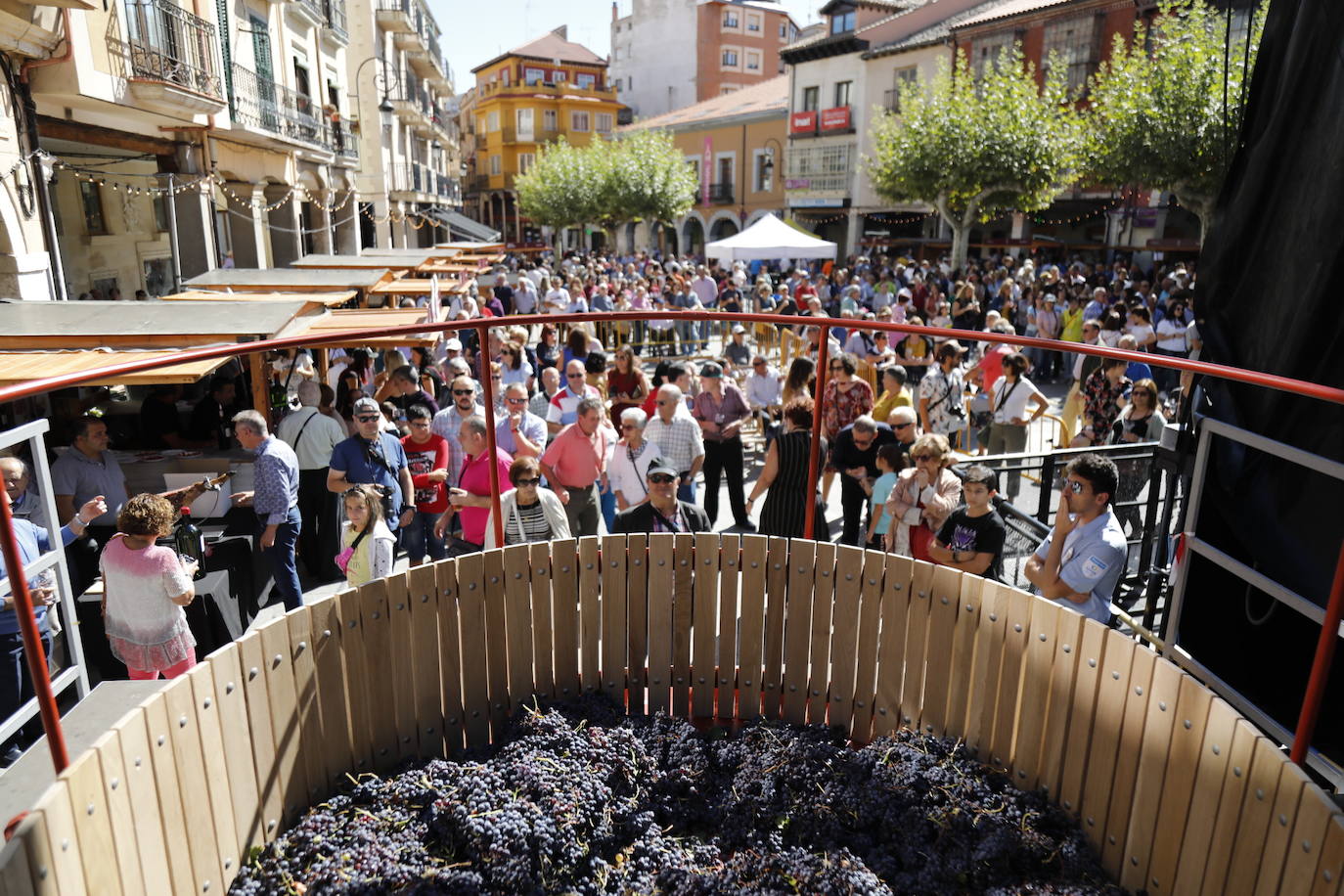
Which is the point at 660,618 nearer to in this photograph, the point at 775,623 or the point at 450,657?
the point at 775,623

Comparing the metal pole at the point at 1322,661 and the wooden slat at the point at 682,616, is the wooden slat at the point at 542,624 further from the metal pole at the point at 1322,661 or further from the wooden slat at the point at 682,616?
the metal pole at the point at 1322,661

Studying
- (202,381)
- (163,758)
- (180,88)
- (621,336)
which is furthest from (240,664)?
(621,336)

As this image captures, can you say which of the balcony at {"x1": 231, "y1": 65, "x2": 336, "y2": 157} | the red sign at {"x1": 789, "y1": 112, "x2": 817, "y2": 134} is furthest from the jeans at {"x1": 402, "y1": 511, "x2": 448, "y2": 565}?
the red sign at {"x1": 789, "y1": 112, "x2": 817, "y2": 134}

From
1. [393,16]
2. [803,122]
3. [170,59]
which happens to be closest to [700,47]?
[803,122]

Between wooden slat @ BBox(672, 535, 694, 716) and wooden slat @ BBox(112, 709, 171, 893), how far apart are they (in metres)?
2.07

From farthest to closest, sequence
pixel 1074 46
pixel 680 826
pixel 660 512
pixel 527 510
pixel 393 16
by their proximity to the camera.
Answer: pixel 393 16, pixel 1074 46, pixel 527 510, pixel 660 512, pixel 680 826

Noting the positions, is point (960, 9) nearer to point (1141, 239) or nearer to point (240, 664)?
point (1141, 239)

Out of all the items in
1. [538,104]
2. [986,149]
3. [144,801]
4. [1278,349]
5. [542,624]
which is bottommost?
[542,624]

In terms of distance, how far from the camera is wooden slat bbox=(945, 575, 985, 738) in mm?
3520

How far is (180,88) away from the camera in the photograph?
12.6 m

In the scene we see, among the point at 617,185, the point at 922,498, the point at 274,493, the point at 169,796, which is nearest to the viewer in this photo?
the point at 169,796

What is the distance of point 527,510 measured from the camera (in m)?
5.46

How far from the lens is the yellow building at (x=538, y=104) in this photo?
60.6m

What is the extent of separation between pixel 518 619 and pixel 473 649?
22cm
